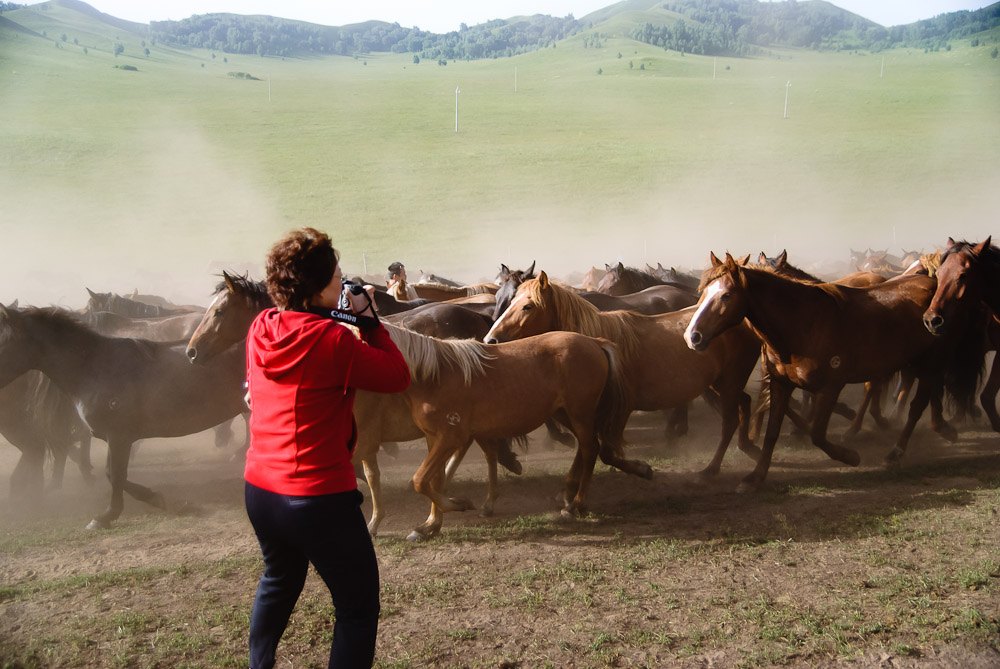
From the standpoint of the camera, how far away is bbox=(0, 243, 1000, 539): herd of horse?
249 inches

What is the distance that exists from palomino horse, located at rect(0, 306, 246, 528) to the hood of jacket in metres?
4.90

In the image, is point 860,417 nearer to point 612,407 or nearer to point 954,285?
point 954,285

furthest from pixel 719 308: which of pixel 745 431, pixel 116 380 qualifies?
pixel 116 380

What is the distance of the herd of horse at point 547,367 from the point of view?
6320 mm

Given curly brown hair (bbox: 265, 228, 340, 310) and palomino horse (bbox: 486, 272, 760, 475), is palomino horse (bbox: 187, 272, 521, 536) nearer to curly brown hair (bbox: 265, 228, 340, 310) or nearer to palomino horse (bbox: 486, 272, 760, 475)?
palomino horse (bbox: 486, 272, 760, 475)

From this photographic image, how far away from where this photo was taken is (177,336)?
966cm

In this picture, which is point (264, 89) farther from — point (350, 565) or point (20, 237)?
point (350, 565)

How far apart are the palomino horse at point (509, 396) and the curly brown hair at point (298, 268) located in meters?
2.62

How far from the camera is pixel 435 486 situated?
20.7 ft

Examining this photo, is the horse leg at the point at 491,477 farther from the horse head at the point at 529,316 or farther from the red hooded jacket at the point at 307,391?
the red hooded jacket at the point at 307,391

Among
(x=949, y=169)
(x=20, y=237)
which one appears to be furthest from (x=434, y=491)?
(x=949, y=169)


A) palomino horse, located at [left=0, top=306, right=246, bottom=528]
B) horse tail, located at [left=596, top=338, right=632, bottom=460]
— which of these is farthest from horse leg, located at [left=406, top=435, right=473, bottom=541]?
palomino horse, located at [left=0, top=306, right=246, bottom=528]

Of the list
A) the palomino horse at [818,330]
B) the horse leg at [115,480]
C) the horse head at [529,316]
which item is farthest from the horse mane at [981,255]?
the horse leg at [115,480]

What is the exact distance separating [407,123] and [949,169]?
1842 inches
